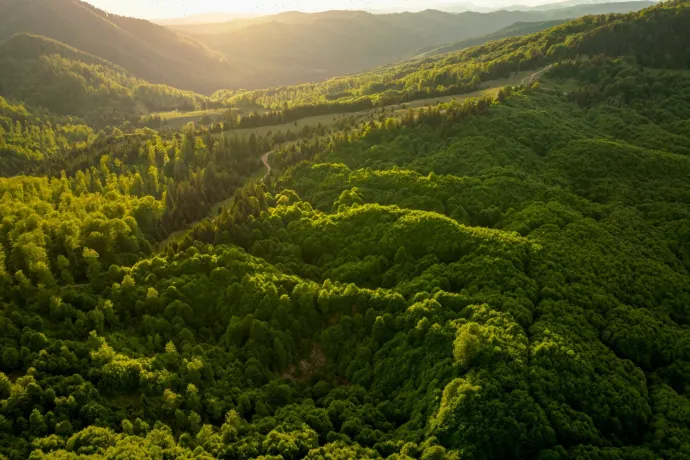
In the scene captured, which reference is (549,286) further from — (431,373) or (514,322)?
(431,373)

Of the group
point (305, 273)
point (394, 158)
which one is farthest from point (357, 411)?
point (394, 158)

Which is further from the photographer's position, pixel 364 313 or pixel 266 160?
pixel 266 160

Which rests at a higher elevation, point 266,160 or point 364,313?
point 266,160

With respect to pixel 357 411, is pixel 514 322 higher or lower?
higher

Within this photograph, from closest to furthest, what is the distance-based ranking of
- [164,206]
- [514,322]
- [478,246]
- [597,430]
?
[597,430] < [514,322] < [478,246] < [164,206]

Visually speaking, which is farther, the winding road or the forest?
the winding road

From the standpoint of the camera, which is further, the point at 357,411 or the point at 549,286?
the point at 549,286

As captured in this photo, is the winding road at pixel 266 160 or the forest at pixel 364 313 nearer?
the forest at pixel 364 313

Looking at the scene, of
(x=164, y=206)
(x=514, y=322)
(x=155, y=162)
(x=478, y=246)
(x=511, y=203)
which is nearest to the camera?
(x=514, y=322)
